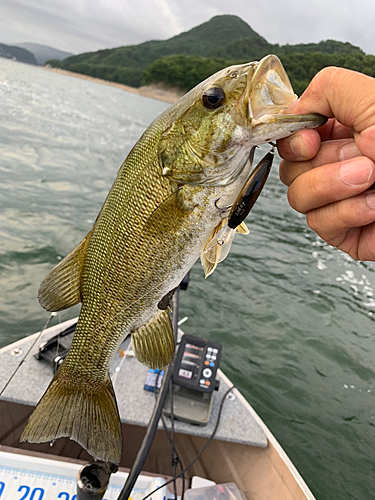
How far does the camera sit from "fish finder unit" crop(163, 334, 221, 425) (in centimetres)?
308

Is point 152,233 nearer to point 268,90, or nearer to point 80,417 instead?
point 268,90

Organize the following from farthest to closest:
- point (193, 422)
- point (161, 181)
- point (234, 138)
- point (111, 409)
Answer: point (193, 422) < point (111, 409) < point (161, 181) < point (234, 138)

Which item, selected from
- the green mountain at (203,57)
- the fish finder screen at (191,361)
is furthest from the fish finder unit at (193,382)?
the green mountain at (203,57)

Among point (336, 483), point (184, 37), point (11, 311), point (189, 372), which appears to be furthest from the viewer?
point (184, 37)

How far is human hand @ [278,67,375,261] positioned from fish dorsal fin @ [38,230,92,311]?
3.40ft

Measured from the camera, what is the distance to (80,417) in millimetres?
1715

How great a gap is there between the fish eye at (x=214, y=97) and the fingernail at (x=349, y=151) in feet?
1.63

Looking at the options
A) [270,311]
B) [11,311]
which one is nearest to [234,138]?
[11,311]

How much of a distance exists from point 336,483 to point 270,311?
369 centimetres

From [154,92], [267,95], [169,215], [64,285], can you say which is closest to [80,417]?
[64,285]

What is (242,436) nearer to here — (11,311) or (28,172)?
(11,311)

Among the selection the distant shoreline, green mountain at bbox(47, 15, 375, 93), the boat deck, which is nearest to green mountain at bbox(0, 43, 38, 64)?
green mountain at bbox(47, 15, 375, 93)

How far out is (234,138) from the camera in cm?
140

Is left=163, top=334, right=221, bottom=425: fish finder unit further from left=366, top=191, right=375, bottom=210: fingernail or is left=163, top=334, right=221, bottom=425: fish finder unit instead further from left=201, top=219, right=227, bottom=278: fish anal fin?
left=366, top=191, right=375, bottom=210: fingernail
